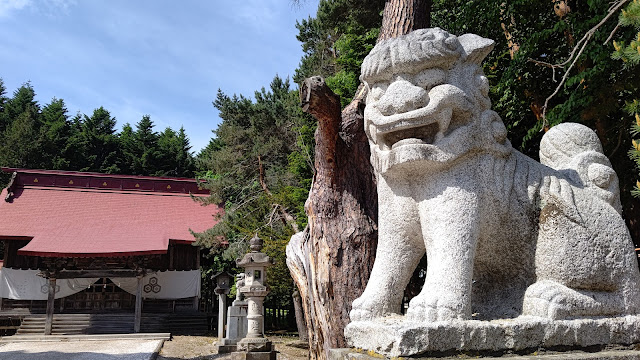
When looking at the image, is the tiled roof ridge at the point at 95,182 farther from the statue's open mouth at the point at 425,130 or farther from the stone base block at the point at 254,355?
the statue's open mouth at the point at 425,130

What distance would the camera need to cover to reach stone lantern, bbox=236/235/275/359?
952cm

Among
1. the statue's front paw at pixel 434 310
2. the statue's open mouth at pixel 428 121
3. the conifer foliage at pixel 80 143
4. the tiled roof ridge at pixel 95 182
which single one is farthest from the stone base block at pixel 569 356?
the conifer foliage at pixel 80 143

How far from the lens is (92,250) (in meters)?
13.1

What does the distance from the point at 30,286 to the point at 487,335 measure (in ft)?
50.5

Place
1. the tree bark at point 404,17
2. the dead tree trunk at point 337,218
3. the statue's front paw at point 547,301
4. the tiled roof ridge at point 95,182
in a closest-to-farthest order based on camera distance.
Answer: the statue's front paw at point 547,301 < the dead tree trunk at point 337,218 < the tree bark at point 404,17 < the tiled roof ridge at point 95,182

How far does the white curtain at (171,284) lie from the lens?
14.7 metres

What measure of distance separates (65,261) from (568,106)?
1290 centimetres

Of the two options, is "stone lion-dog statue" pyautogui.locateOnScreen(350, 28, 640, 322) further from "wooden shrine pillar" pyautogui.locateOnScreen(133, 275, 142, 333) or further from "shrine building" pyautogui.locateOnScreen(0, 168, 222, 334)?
"wooden shrine pillar" pyautogui.locateOnScreen(133, 275, 142, 333)

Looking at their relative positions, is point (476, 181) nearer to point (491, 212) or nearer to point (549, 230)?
point (491, 212)

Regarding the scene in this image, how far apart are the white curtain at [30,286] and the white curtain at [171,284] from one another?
A: 63.6 inches

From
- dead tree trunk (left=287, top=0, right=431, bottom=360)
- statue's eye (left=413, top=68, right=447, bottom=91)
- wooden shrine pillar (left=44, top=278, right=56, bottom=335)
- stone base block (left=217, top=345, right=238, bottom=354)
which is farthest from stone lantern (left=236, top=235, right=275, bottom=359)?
statue's eye (left=413, top=68, right=447, bottom=91)

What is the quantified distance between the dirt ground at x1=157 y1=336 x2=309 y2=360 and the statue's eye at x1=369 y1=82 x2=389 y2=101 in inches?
346

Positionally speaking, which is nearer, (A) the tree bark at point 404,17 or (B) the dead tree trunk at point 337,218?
(B) the dead tree trunk at point 337,218

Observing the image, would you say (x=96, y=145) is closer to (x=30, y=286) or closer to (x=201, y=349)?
(x=30, y=286)
